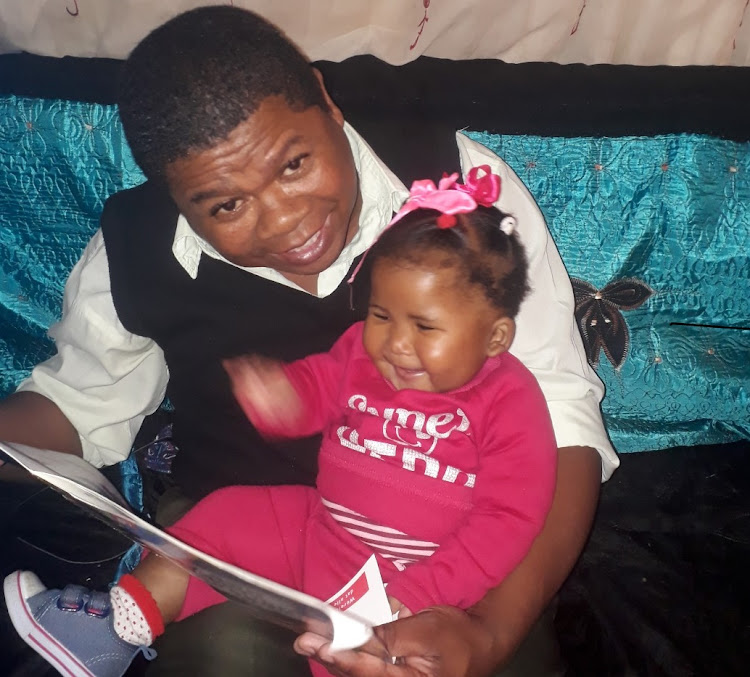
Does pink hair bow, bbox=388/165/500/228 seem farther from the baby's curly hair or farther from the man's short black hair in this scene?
the man's short black hair

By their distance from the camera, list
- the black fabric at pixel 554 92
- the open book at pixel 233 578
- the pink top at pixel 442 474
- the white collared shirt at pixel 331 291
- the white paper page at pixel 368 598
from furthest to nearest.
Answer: the black fabric at pixel 554 92 < the white collared shirt at pixel 331 291 < the pink top at pixel 442 474 < the white paper page at pixel 368 598 < the open book at pixel 233 578

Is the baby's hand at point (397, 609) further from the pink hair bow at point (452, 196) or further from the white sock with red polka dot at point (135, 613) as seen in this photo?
the pink hair bow at point (452, 196)

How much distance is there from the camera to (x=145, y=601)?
967 mm

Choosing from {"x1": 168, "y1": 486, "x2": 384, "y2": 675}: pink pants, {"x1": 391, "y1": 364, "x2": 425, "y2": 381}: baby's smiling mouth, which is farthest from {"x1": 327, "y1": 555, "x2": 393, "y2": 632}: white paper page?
{"x1": 391, "y1": 364, "x2": 425, "y2": 381}: baby's smiling mouth

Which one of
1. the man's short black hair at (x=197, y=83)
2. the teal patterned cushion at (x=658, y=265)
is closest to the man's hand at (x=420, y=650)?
the man's short black hair at (x=197, y=83)

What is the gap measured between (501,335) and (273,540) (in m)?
0.44

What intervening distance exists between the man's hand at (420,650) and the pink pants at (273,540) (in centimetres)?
14

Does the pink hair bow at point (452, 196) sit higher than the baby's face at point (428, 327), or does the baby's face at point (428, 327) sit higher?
the pink hair bow at point (452, 196)

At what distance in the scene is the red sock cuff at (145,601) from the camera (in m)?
0.96

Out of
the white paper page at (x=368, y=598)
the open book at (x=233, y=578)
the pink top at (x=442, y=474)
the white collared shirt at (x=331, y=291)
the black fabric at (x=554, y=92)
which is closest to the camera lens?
the open book at (x=233, y=578)

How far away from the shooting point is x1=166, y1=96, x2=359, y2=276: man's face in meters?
0.84

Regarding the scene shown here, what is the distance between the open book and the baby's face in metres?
0.27

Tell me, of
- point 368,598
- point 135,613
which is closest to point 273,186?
point 368,598

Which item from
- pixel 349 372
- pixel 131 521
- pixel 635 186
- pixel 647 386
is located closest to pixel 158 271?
pixel 349 372
